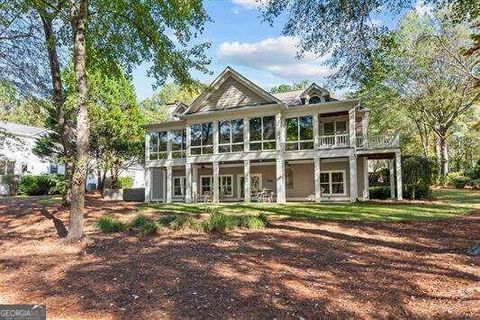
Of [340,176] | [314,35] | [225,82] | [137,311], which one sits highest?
[225,82]

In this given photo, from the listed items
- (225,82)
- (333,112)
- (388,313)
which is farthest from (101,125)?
(388,313)

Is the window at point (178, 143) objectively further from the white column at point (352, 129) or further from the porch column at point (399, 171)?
the porch column at point (399, 171)

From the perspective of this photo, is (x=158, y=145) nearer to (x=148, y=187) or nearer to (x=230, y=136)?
(x=148, y=187)

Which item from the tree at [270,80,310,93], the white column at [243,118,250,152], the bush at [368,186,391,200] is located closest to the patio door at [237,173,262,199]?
the white column at [243,118,250,152]

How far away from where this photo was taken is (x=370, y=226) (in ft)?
39.6

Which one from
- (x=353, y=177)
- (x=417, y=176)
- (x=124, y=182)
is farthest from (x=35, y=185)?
(x=417, y=176)

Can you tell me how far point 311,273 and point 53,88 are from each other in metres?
14.3

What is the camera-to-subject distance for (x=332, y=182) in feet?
84.2

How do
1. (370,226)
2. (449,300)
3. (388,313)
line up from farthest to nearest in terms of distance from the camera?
(370,226) < (449,300) < (388,313)

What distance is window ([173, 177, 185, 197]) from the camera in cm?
2979

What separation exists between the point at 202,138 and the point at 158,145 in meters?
4.15

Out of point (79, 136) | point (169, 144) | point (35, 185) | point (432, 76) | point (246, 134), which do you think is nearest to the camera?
point (79, 136)

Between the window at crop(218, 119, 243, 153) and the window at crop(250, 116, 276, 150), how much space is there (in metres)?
0.86

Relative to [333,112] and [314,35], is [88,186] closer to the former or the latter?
[333,112]
